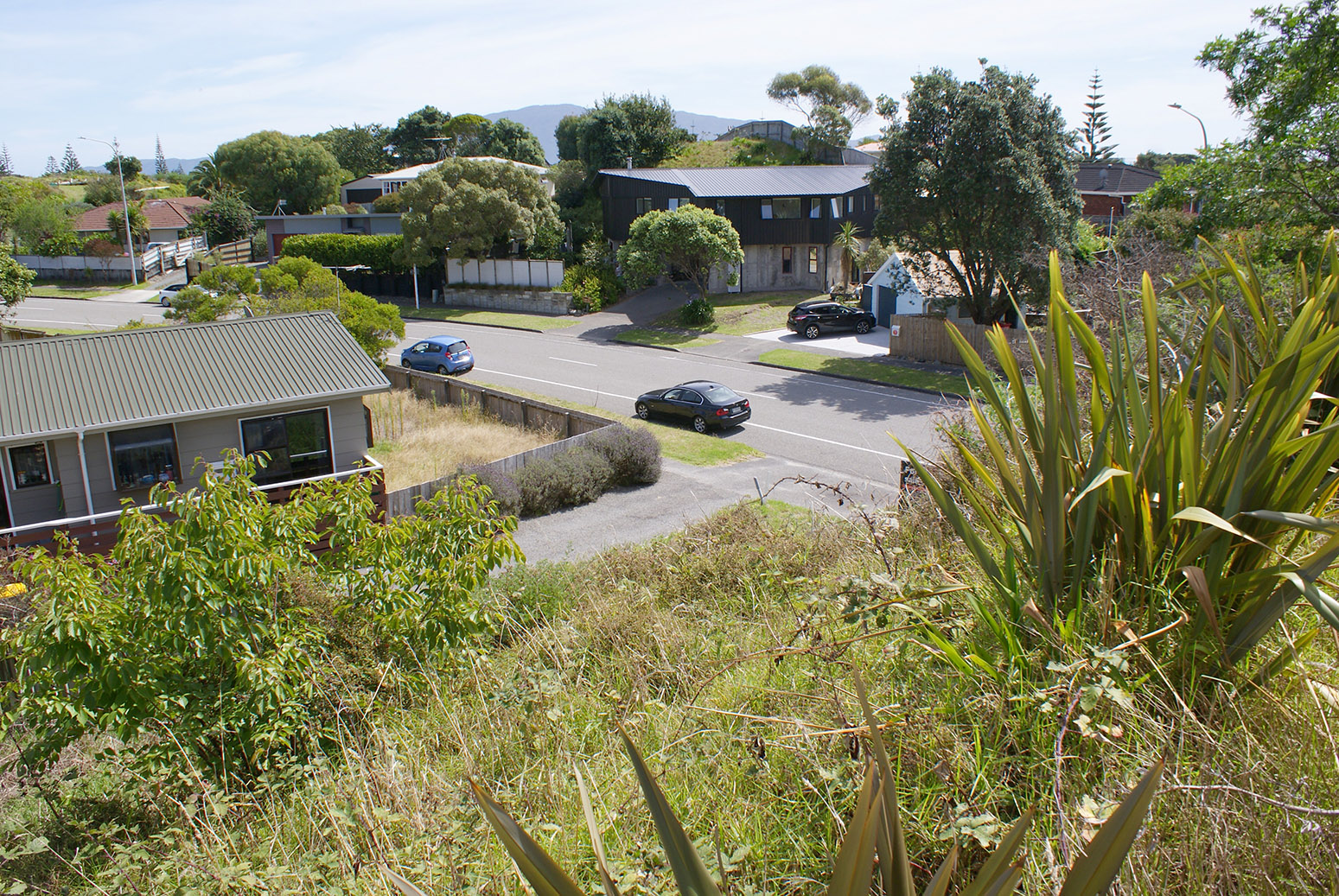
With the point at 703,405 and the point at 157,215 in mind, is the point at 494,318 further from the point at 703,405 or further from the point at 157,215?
the point at 157,215

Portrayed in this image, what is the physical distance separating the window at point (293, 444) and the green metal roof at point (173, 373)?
657mm

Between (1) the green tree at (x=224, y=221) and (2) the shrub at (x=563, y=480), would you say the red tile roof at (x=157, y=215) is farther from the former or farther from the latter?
(2) the shrub at (x=563, y=480)

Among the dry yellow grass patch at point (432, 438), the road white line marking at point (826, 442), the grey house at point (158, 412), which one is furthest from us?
the road white line marking at point (826, 442)

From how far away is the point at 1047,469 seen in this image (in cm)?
327

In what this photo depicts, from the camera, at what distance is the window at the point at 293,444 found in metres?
17.3

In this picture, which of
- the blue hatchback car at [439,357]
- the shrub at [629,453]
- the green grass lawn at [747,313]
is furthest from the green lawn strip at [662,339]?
the shrub at [629,453]

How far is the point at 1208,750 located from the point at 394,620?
539 cm

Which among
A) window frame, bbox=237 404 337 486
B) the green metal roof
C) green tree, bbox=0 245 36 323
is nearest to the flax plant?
the green metal roof

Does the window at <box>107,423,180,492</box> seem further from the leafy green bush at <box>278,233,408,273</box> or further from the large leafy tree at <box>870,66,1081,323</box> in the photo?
the leafy green bush at <box>278,233,408,273</box>

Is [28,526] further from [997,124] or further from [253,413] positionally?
[997,124]

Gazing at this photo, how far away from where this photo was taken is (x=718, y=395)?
77.1ft

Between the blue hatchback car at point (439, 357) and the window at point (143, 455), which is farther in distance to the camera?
the blue hatchback car at point (439, 357)

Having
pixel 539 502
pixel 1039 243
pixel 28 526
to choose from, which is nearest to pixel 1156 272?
pixel 1039 243

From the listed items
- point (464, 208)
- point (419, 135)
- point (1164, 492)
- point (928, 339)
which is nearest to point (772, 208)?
point (464, 208)
